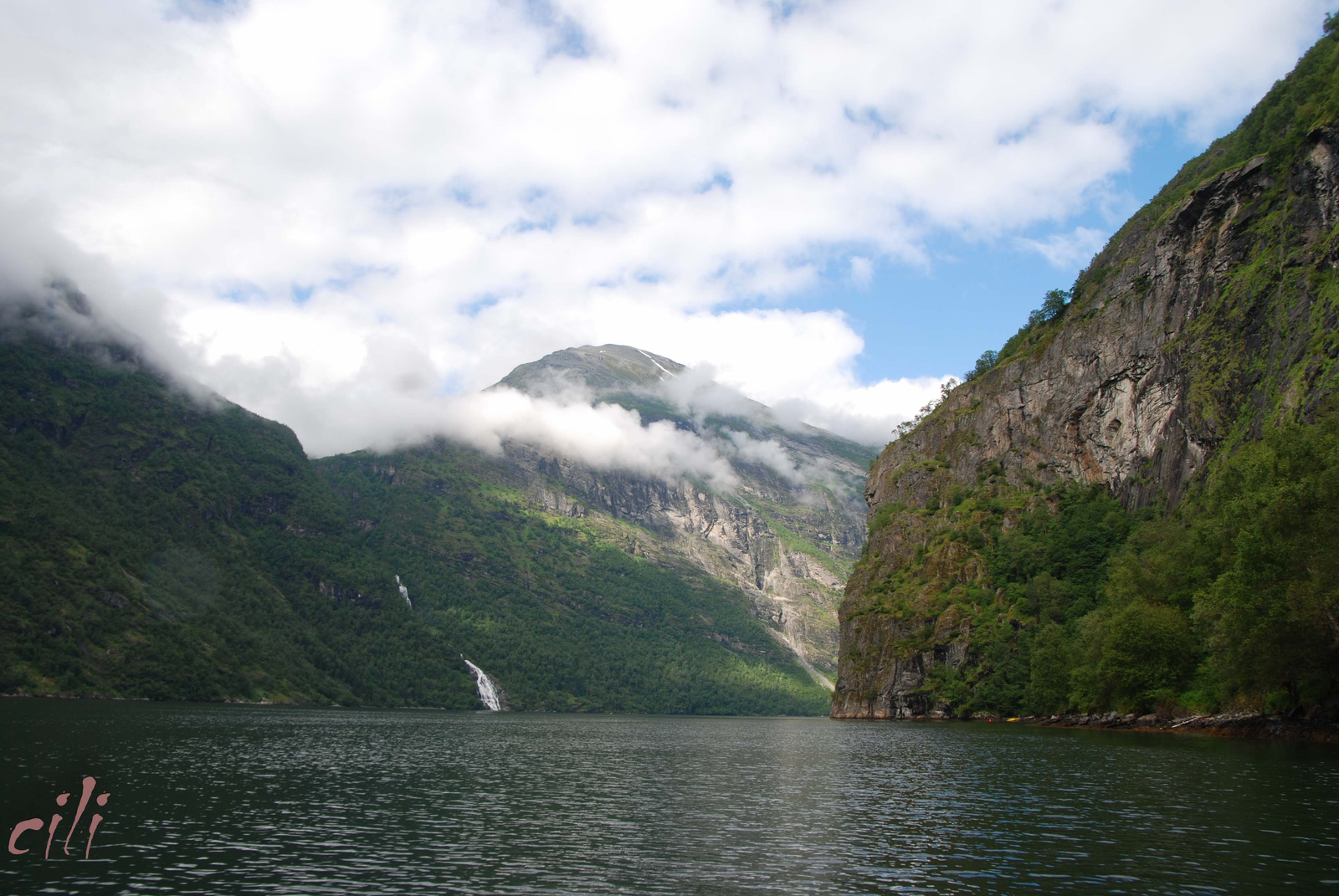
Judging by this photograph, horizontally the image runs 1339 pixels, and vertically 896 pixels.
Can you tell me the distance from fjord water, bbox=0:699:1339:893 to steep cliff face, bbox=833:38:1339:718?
170 ft

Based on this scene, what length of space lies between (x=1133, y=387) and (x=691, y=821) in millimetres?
116354

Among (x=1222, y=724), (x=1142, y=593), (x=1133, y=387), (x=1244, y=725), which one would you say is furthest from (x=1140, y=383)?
(x=1244, y=725)

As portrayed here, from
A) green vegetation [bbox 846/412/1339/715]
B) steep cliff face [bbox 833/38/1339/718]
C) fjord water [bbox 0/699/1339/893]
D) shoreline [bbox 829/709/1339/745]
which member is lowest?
fjord water [bbox 0/699/1339/893]

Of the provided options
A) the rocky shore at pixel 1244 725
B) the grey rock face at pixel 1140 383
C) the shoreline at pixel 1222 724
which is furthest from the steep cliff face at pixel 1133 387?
the rocky shore at pixel 1244 725

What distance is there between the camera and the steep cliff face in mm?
94875

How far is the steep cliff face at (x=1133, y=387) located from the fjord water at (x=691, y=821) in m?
51.8

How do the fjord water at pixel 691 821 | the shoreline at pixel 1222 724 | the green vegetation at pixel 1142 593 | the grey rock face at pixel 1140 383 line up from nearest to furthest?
1. the fjord water at pixel 691 821
2. the green vegetation at pixel 1142 593
3. the shoreline at pixel 1222 724
4. the grey rock face at pixel 1140 383

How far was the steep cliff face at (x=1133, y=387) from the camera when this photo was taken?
94875mm

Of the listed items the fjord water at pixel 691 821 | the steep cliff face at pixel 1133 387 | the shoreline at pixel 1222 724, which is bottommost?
the fjord water at pixel 691 821

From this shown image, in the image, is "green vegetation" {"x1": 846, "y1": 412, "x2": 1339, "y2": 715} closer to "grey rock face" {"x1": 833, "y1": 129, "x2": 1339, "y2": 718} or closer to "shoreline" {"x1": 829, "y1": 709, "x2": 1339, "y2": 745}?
"shoreline" {"x1": 829, "y1": 709, "x2": 1339, "y2": 745}

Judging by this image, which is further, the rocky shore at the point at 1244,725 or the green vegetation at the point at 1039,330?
the green vegetation at the point at 1039,330

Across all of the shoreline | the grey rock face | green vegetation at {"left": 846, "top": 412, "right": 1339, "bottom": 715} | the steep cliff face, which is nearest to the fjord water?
the shoreline

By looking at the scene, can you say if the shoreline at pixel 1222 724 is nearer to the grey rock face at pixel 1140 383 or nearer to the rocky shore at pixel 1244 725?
the rocky shore at pixel 1244 725

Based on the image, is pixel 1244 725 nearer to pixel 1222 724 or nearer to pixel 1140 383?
pixel 1222 724
